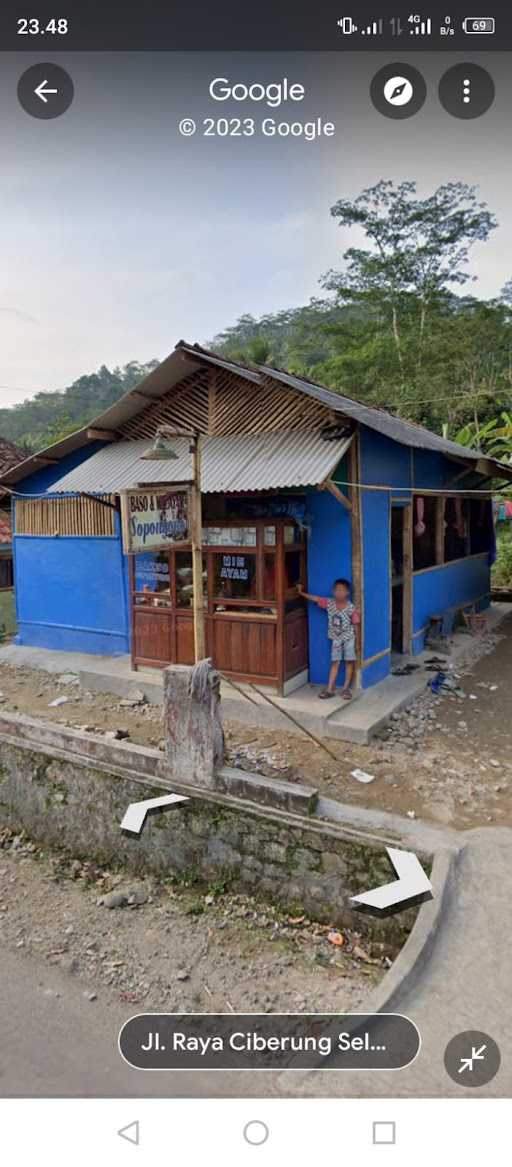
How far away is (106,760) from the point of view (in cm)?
537

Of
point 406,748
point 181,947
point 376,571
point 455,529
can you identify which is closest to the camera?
point 181,947

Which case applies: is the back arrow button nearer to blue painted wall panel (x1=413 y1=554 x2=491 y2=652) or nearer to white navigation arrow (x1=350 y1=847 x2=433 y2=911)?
white navigation arrow (x1=350 y1=847 x2=433 y2=911)

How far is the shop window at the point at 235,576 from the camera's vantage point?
267 inches

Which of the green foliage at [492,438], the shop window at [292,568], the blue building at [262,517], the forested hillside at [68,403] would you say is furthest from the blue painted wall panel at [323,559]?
the forested hillside at [68,403]

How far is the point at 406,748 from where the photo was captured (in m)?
5.72

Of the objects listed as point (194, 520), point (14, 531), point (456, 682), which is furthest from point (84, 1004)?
point (14, 531)

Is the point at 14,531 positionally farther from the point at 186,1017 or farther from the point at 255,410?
the point at 186,1017

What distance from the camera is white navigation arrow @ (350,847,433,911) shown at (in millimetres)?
3691

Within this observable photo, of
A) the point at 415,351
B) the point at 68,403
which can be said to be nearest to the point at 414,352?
the point at 415,351

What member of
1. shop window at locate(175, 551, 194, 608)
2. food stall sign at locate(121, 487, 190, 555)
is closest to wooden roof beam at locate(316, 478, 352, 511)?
food stall sign at locate(121, 487, 190, 555)

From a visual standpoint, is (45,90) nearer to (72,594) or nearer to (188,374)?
(188,374)

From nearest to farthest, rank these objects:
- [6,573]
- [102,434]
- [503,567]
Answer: [102,434] < [6,573] < [503,567]

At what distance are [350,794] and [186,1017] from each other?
10.5 feet
